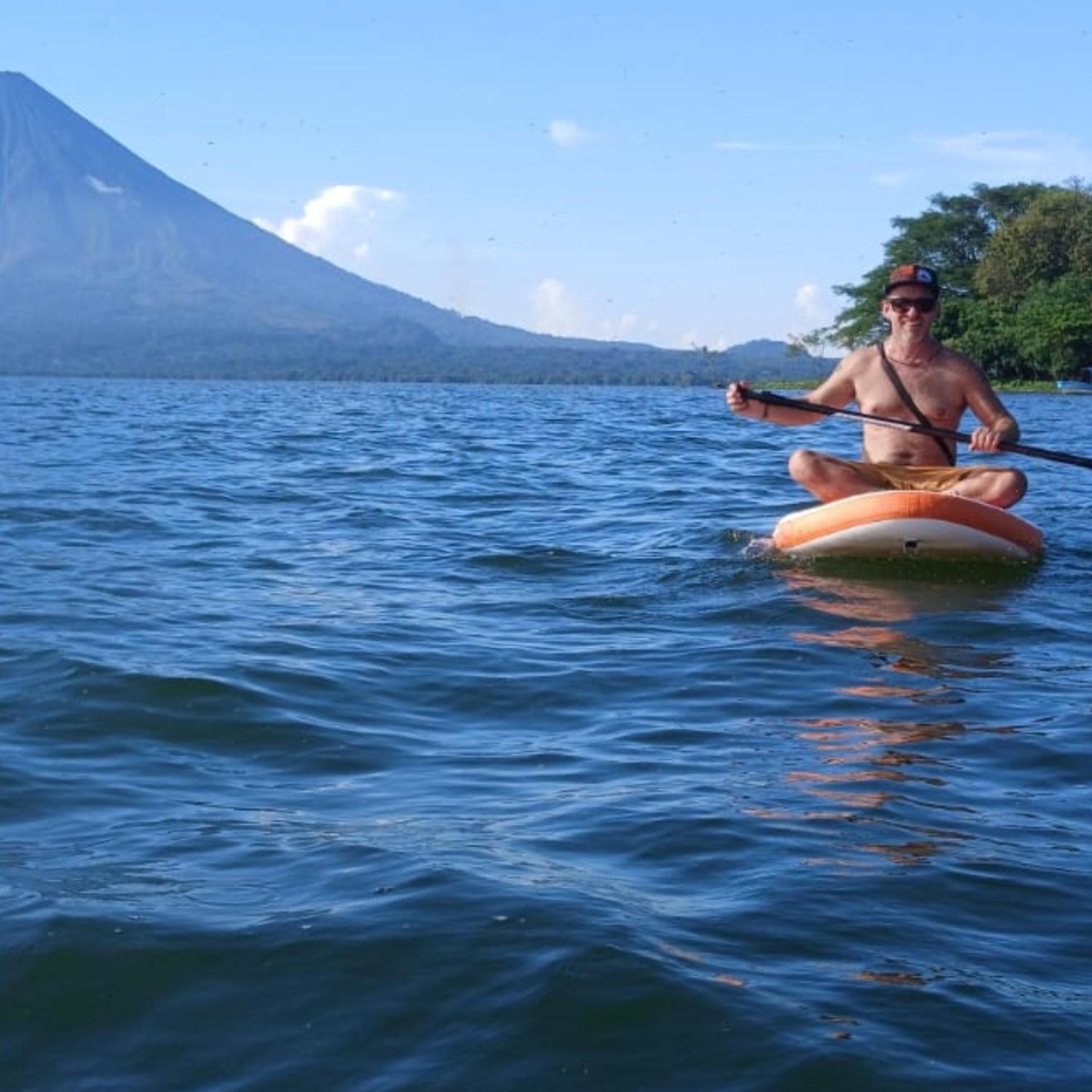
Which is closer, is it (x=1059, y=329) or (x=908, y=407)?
(x=908, y=407)

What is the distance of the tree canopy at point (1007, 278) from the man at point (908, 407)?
50.0 metres

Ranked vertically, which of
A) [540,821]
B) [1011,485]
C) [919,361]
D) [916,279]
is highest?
[916,279]

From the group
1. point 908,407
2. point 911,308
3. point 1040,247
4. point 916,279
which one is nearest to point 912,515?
point 908,407

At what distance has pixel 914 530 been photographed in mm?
9531

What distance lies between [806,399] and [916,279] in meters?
0.89

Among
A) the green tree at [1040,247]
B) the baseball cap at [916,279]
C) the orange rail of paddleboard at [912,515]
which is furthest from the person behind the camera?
the green tree at [1040,247]

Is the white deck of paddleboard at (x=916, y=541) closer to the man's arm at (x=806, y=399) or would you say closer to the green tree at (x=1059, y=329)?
the man's arm at (x=806, y=399)

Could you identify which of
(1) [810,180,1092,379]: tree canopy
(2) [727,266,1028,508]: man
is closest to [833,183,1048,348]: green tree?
(1) [810,180,1092,379]: tree canopy

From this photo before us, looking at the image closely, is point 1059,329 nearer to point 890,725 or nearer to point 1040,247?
point 1040,247

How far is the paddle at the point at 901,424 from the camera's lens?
30.4 feet

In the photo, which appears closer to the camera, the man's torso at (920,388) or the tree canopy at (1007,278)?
the man's torso at (920,388)

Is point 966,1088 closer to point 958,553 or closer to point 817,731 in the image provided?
point 817,731

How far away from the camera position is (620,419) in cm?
3559

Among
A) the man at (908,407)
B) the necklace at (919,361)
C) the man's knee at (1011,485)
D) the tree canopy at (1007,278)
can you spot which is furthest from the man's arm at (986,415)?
the tree canopy at (1007,278)
